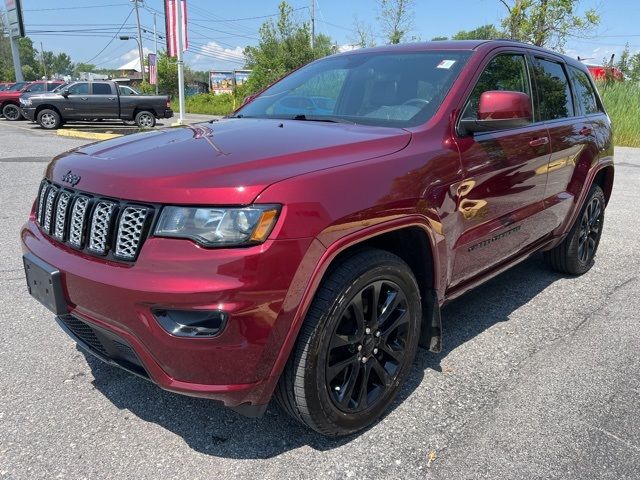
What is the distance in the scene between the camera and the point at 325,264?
2098mm

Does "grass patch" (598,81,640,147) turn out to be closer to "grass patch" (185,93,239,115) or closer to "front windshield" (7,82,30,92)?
"grass patch" (185,93,239,115)

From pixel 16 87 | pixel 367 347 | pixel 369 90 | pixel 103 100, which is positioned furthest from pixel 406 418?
pixel 16 87

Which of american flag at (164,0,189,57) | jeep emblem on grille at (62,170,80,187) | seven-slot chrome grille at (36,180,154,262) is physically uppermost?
american flag at (164,0,189,57)

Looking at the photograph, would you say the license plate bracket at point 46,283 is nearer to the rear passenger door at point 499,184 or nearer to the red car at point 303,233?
the red car at point 303,233

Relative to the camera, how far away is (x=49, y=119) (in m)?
18.7

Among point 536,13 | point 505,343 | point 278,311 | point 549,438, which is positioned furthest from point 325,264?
point 536,13

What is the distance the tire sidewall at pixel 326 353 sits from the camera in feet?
7.14

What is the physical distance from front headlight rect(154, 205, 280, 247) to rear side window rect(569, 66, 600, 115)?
3.53 meters

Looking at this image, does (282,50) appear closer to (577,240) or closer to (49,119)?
(49,119)

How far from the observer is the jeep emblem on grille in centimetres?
231

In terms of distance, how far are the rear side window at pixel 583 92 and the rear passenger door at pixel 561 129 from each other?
13mm

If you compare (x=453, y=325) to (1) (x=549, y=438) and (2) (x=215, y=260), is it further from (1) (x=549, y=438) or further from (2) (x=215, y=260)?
(2) (x=215, y=260)

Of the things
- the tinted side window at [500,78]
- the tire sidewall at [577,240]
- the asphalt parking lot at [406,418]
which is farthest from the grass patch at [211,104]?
the asphalt parking lot at [406,418]

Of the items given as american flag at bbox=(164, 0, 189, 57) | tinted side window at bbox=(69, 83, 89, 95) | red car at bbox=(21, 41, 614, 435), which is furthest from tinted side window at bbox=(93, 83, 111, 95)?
red car at bbox=(21, 41, 614, 435)
